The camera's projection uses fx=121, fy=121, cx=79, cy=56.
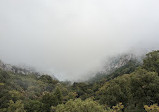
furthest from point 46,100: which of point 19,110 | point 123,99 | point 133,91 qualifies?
point 133,91

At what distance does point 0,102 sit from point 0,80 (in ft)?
191

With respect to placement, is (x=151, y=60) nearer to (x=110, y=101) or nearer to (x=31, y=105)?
(x=110, y=101)

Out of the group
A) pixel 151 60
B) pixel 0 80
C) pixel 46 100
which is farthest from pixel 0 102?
pixel 151 60

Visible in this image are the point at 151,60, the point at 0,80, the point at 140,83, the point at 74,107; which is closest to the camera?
the point at 74,107

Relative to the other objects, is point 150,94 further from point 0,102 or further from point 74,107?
point 0,102

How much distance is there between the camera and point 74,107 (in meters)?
19.5

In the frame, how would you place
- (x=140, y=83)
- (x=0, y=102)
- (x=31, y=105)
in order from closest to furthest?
1. (x=140, y=83)
2. (x=31, y=105)
3. (x=0, y=102)

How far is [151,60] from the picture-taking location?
154 feet

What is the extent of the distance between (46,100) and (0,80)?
239 ft

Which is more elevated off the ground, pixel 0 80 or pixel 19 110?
pixel 0 80

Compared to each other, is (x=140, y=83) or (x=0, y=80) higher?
(x=0, y=80)

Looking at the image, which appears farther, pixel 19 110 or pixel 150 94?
pixel 19 110

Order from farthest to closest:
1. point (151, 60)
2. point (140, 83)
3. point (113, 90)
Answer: point (113, 90) → point (151, 60) → point (140, 83)

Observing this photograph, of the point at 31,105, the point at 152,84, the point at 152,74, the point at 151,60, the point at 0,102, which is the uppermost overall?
the point at 0,102
